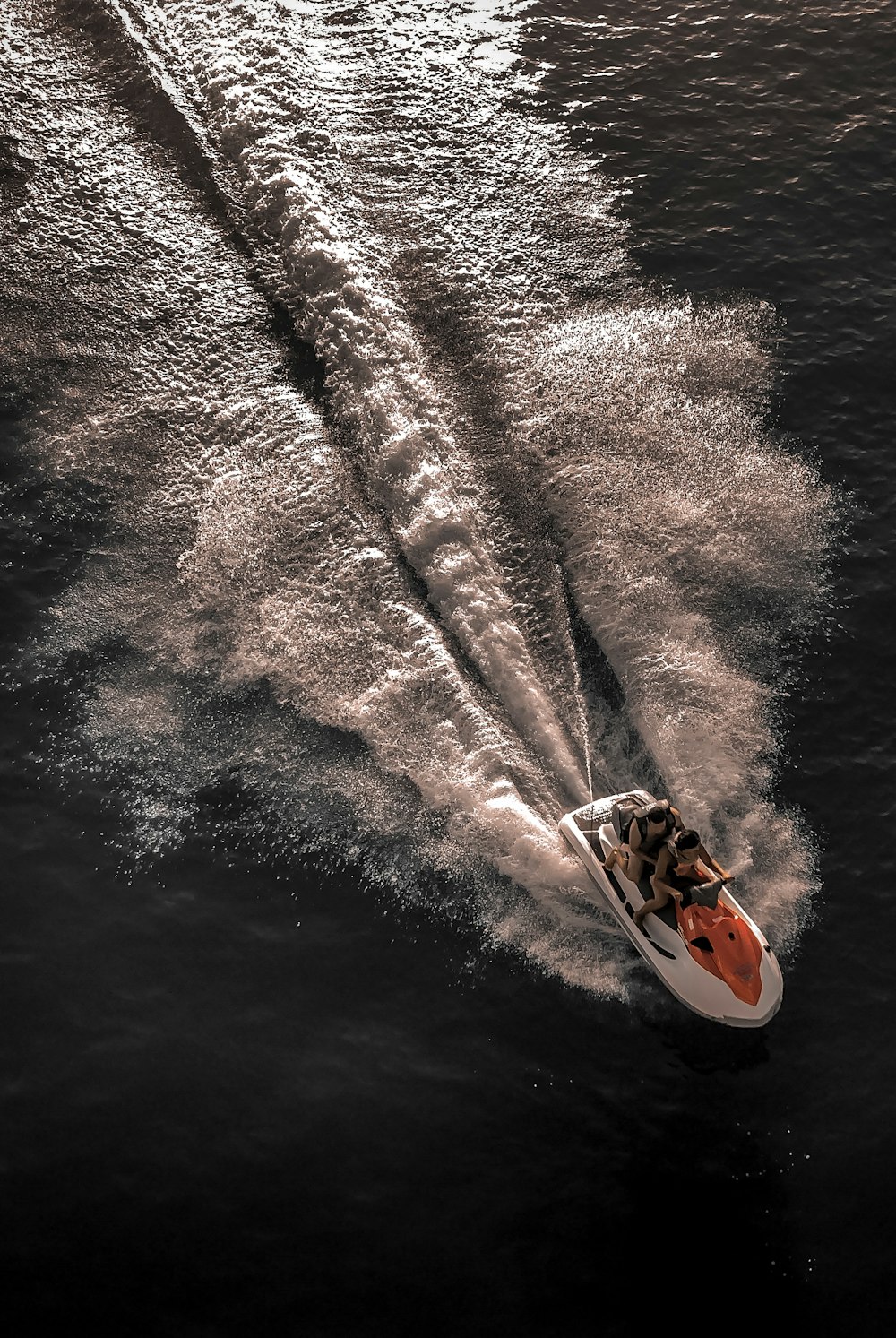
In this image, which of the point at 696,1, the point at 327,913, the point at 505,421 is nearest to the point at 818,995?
the point at 327,913

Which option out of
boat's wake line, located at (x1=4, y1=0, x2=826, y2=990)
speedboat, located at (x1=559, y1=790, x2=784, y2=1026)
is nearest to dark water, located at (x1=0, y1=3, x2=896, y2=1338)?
boat's wake line, located at (x1=4, y1=0, x2=826, y2=990)

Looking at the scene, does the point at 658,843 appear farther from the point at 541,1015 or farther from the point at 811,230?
the point at 811,230

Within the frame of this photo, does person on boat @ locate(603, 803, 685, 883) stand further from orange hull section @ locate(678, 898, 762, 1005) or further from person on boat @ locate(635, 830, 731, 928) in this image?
orange hull section @ locate(678, 898, 762, 1005)

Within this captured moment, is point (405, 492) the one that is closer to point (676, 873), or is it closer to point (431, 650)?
point (431, 650)

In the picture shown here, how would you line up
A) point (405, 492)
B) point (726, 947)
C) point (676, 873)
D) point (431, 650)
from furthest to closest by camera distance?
point (405, 492), point (431, 650), point (676, 873), point (726, 947)

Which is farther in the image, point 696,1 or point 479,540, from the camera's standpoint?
point 696,1

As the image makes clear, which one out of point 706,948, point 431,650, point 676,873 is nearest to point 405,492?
point 431,650
